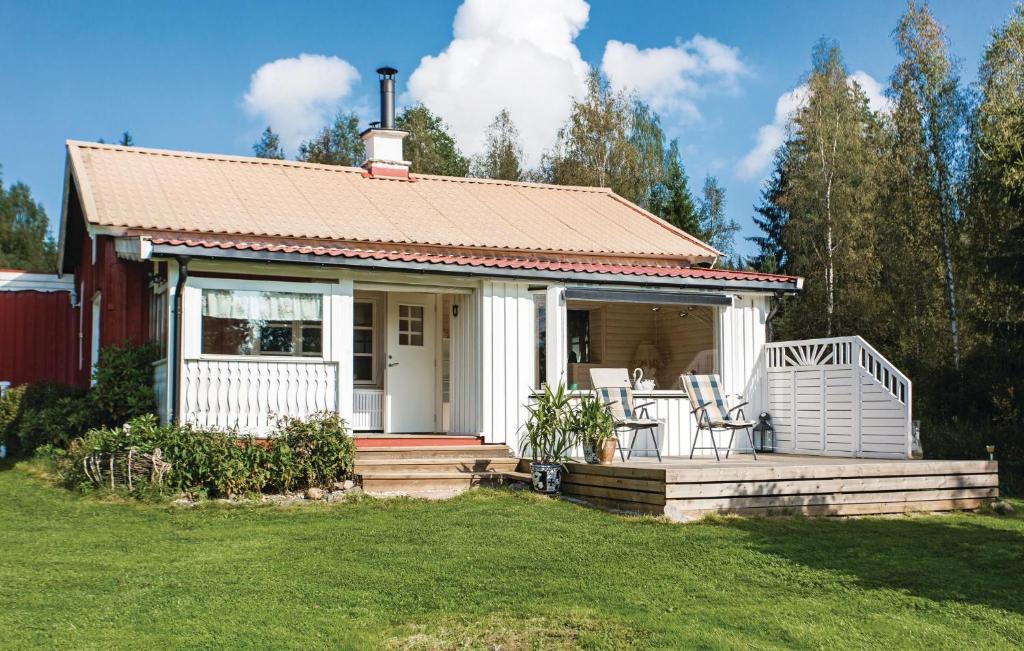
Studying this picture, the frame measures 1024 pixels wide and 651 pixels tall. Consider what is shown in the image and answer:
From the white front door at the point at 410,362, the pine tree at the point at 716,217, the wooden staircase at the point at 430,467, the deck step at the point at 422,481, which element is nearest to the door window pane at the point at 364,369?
the white front door at the point at 410,362

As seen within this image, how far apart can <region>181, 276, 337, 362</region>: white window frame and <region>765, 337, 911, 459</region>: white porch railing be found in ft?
18.5

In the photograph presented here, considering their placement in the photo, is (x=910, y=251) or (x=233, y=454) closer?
(x=233, y=454)

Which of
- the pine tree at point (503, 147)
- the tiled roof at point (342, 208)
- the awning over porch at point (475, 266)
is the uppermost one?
the pine tree at point (503, 147)

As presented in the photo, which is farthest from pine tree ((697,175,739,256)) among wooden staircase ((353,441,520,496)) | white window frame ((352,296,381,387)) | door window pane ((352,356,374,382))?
wooden staircase ((353,441,520,496))

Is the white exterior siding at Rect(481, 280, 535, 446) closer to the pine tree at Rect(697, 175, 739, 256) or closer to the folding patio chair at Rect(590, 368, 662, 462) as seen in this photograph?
the folding patio chair at Rect(590, 368, 662, 462)

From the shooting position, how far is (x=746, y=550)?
7348mm

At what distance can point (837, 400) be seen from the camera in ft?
39.5

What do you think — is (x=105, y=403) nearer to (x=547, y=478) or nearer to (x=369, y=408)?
(x=369, y=408)

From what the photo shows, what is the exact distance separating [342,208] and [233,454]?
601cm

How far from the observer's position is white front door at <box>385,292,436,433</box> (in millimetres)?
12984

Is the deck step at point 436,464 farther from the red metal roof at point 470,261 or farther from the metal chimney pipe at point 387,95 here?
the metal chimney pipe at point 387,95

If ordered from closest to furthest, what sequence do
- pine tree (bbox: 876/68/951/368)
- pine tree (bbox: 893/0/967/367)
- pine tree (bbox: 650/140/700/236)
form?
pine tree (bbox: 893/0/967/367)
pine tree (bbox: 876/68/951/368)
pine tree (bbox: 650/140/700/236)

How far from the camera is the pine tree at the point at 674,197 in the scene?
1156 inches

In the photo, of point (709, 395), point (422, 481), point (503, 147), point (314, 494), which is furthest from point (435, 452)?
point (503, 147)
